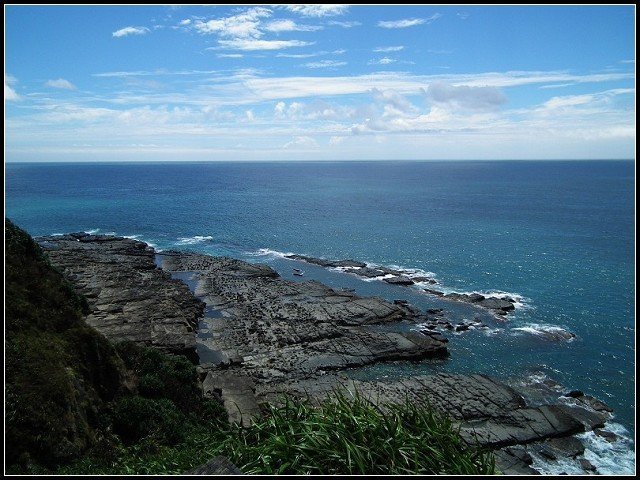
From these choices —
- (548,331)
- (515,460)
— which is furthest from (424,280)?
(515,460)

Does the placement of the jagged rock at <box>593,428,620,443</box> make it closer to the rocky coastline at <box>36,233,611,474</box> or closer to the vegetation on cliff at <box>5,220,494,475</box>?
the rocky coastline at <box>36,233,611,474</box>

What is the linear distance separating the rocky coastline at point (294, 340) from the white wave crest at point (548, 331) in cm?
412

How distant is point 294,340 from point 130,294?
19.8 m

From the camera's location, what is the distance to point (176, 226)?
89500 mm

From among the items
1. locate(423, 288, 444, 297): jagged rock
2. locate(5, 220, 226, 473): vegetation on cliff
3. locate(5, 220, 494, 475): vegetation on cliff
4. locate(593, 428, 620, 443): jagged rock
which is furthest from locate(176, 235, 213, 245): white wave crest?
locate(593, 428, 620, 443): jagged rock

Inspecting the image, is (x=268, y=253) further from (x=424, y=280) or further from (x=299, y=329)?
(x=299, y=329)

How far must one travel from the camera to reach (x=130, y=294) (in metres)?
46.4

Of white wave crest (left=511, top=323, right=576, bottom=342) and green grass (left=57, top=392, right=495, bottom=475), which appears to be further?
white wave crest (left=511, top=323, right=576, bottom=342)

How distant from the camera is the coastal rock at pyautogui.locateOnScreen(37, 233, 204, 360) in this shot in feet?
120

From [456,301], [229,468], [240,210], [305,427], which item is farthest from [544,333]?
[240,210]

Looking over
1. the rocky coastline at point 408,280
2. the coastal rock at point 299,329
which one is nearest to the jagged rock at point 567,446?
the coastal rock at point 299,329

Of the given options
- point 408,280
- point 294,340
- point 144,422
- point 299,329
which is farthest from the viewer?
point 408,280

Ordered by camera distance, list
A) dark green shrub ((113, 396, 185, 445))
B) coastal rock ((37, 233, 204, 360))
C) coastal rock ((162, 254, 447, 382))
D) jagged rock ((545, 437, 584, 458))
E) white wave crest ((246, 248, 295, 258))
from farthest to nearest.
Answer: white wave crest ((246, 248, 295, 258)), coastal rock ((37, 233, 204, 360)), coastal rock ((162, 254, 447, 382)), jagged rock ((545, 437, 584, 458)), dark green shrub ((113, 396, 185, 445))

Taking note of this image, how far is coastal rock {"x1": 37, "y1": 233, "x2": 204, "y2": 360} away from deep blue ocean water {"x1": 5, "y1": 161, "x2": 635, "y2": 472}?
1222 cm
